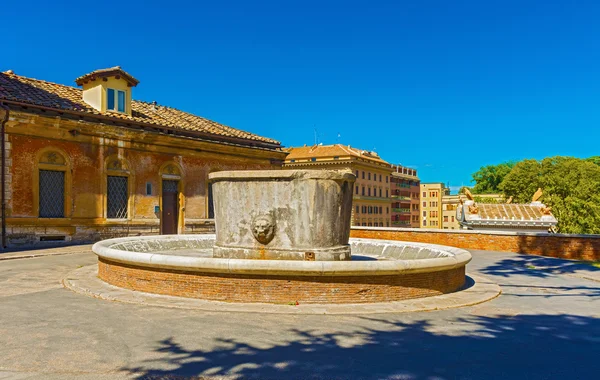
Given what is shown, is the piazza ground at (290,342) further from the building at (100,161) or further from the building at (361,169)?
the building at (361,169)

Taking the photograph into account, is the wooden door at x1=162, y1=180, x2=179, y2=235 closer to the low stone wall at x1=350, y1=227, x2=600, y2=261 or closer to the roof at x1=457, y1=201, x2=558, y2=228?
the low stone wall at x1=350, y1=227, x2=600, y2=261

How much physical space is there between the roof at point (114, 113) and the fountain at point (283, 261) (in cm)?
1281

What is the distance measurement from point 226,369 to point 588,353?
4.23 meters

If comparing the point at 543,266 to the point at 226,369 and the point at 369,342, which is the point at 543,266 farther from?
the point at 226,369

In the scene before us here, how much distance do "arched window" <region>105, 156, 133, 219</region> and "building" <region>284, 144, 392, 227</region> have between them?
41.0 m

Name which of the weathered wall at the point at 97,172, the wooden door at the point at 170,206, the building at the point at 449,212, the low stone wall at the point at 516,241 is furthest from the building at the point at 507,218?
the building at the point at 449,212

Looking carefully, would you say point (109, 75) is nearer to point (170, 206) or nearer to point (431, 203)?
point (170, 206)

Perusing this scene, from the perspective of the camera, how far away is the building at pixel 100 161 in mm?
18266

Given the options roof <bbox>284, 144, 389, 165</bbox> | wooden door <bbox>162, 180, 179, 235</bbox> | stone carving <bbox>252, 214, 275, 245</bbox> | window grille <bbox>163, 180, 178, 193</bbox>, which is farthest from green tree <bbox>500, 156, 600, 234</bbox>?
stone carving <bbox>252, 214, 275, 245</bbox>

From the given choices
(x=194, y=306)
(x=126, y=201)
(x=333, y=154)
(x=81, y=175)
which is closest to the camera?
(x=194, y=306)

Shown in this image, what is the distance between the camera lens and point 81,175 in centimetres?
2006

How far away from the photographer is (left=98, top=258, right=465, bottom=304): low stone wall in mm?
7633

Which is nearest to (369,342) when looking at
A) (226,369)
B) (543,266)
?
(226,369)

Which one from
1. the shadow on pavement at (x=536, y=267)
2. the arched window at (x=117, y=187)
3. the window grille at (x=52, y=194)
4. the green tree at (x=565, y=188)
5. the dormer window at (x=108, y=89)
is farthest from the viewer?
the green tree at (x=565, y=188)
